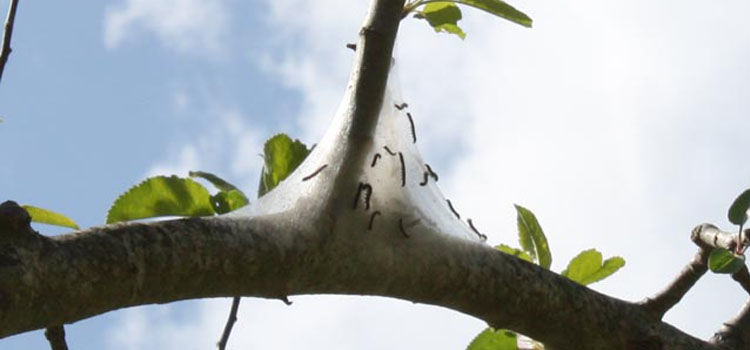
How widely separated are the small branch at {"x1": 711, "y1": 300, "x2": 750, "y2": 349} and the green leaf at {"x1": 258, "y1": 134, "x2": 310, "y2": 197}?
0.99 meters

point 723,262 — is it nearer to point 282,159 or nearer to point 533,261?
point 533,261

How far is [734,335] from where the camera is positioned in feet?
7.62

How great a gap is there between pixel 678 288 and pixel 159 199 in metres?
1.12

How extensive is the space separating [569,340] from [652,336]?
0.19m

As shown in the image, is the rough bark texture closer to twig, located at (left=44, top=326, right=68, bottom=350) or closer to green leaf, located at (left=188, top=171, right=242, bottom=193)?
twig, located at (left=44, top=326, right=68, bottom=350)

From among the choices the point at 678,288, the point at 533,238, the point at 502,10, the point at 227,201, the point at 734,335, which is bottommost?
the point at 734,335

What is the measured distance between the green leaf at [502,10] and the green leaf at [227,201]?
2.11ft

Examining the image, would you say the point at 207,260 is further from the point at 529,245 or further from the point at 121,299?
the point at 529,245

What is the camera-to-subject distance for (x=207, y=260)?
1612mm

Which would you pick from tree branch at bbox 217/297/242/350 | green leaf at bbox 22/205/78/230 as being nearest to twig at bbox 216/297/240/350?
tree branch at bbox 217/297/242/350

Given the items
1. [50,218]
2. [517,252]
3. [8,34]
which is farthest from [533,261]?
[8,34]

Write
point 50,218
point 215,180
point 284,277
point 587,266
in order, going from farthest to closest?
1. point 587,266
2. point 215,180
3. point 50,218
4. point 284,277

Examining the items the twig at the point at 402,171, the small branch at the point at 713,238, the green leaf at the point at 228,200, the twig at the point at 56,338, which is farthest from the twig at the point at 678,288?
the twig at the point at 56,338

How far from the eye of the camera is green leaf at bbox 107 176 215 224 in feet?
6.98
